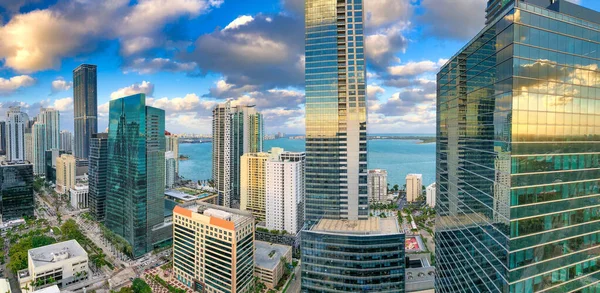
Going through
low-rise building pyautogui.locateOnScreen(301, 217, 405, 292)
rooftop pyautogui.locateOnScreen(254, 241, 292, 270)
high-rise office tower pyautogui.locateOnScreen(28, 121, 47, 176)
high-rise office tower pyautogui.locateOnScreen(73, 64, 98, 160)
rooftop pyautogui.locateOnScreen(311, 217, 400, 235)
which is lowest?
rooftop pyautogui.locateOnScreen(254, 241, 292, 270)

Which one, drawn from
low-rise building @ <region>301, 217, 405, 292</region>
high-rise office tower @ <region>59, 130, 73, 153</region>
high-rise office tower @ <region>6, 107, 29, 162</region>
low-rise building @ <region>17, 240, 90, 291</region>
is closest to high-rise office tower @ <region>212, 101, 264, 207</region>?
low-rise building @ <region>17, 240, 90, 291</region>

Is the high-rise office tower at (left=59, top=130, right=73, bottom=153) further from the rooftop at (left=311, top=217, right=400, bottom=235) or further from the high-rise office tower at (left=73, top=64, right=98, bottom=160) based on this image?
the rooftop at (left=311, top=217, right=400, bottom=235)

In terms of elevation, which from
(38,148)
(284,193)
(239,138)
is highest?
(239,138)

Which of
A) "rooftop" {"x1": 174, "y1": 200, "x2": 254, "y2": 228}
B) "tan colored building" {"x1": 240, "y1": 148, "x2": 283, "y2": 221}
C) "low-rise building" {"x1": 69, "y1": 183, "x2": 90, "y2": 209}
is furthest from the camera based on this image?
"low-rise building" {"x1": 69, "y1": 183, "x2": 90, "y2": 209}

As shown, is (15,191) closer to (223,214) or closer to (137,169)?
(137,169)

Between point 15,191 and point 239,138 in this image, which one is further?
point 239,138

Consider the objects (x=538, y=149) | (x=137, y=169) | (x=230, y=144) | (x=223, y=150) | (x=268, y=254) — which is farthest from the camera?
(x=223, y=150)

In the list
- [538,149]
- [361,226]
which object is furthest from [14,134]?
[538,149]

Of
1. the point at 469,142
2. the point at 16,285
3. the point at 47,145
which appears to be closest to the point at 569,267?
the point at 469,142
